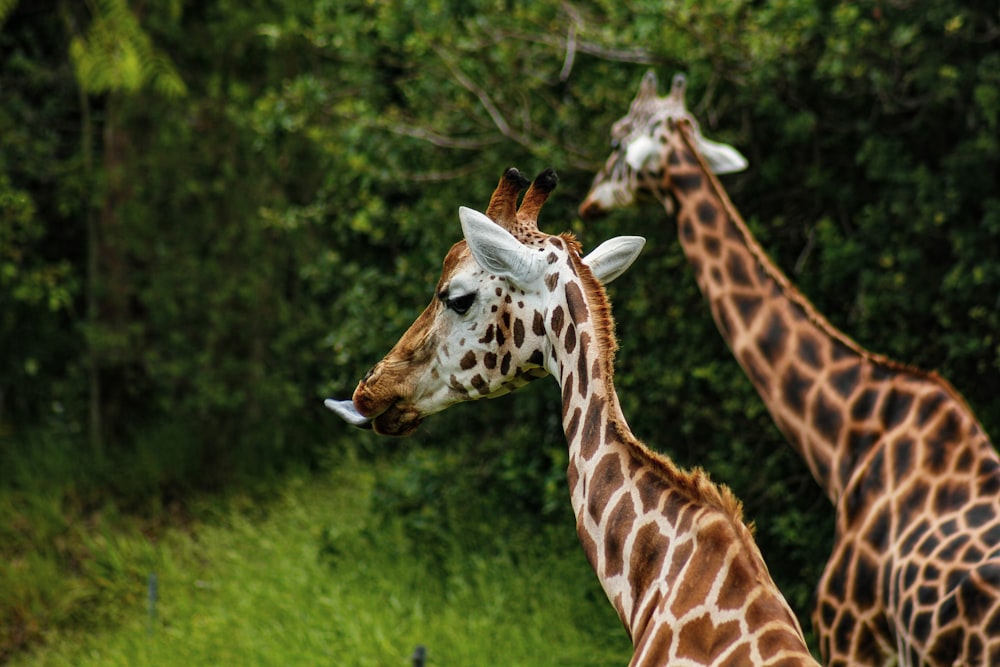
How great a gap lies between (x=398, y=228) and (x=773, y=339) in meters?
3.78

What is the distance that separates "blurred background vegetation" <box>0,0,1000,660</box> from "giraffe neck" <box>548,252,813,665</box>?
320 cm

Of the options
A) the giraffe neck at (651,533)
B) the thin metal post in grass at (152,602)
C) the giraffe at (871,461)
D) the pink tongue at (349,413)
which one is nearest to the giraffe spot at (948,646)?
the giraffe at (871,461)

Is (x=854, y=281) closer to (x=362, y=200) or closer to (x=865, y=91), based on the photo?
(x=865, y=91)

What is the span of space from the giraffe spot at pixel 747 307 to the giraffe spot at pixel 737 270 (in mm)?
53

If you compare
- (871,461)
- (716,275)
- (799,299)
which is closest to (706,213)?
(716,275)

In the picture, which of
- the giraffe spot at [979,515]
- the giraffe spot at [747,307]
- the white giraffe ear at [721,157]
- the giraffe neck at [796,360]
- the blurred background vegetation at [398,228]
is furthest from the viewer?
the blurred background vegetation at [398,228]

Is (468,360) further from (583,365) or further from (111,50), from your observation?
(111,50)

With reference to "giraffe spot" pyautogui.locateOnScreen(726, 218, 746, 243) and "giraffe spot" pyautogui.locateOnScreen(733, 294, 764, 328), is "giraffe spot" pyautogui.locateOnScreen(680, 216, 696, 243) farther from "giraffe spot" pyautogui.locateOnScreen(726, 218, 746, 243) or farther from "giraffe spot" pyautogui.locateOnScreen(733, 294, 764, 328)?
"giraffe spot" pyautogui.locateOnScreen(733, 294, 764, 328)

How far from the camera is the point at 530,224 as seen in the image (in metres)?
3.19

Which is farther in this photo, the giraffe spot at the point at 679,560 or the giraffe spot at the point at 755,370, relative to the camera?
the giraffe spot at the point at 755,370

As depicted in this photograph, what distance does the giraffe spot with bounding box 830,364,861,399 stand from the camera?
4238mm

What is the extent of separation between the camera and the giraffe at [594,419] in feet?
8.49

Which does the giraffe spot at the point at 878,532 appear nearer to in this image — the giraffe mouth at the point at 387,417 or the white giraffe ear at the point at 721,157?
the giraffe mouth at the point at 387,417

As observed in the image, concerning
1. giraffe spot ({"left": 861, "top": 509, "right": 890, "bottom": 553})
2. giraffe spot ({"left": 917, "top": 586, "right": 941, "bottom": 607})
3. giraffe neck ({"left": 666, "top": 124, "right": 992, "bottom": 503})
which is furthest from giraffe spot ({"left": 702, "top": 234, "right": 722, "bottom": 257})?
giraffe spot ({"left": 917, "top": 586, "right": 941, "bottom": 607})
